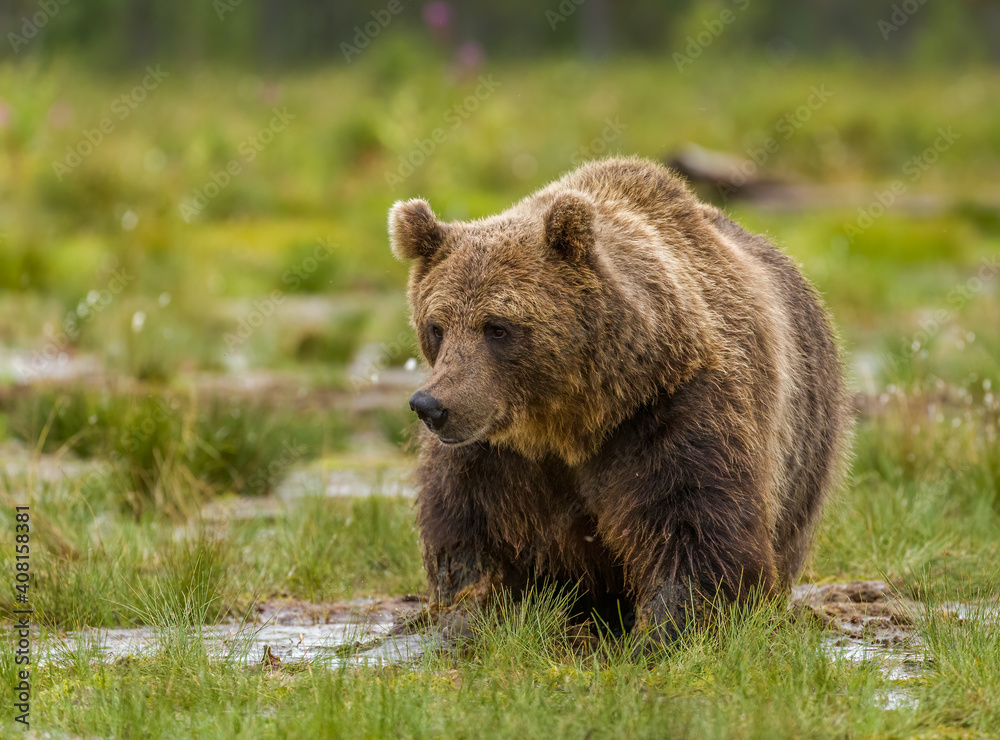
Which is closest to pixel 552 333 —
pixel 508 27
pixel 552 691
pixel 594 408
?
pixel 594 408

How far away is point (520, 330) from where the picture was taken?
4.09 meters

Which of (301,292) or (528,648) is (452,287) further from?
(301,292)

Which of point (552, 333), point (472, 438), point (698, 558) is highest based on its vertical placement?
point (552, 333)

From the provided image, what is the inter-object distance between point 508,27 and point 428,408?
4740 centimetres

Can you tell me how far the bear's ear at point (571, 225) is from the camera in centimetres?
413

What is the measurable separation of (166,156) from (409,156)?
3009mm

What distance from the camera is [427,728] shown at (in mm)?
3396

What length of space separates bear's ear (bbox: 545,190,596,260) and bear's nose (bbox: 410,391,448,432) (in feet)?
2.12

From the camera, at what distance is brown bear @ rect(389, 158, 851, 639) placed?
161 inches

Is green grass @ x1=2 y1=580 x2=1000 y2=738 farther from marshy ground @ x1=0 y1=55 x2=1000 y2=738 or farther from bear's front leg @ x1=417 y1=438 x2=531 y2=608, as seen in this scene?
bear's front leg @ x1=417 y1=438 x2=531 y2=608

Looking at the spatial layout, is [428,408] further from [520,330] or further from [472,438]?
[520,330]

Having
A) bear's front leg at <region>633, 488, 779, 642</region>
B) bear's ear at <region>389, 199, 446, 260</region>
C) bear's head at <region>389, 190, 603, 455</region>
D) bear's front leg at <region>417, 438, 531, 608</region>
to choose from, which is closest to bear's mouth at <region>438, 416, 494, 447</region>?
bear's head at <region>389, 190, 603, 455</region>

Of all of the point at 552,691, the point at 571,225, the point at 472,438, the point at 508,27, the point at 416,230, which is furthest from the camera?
the point at 508,27

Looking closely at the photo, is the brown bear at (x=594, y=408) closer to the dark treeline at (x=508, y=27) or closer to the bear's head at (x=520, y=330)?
the bear's head at (x=520, y=330)
